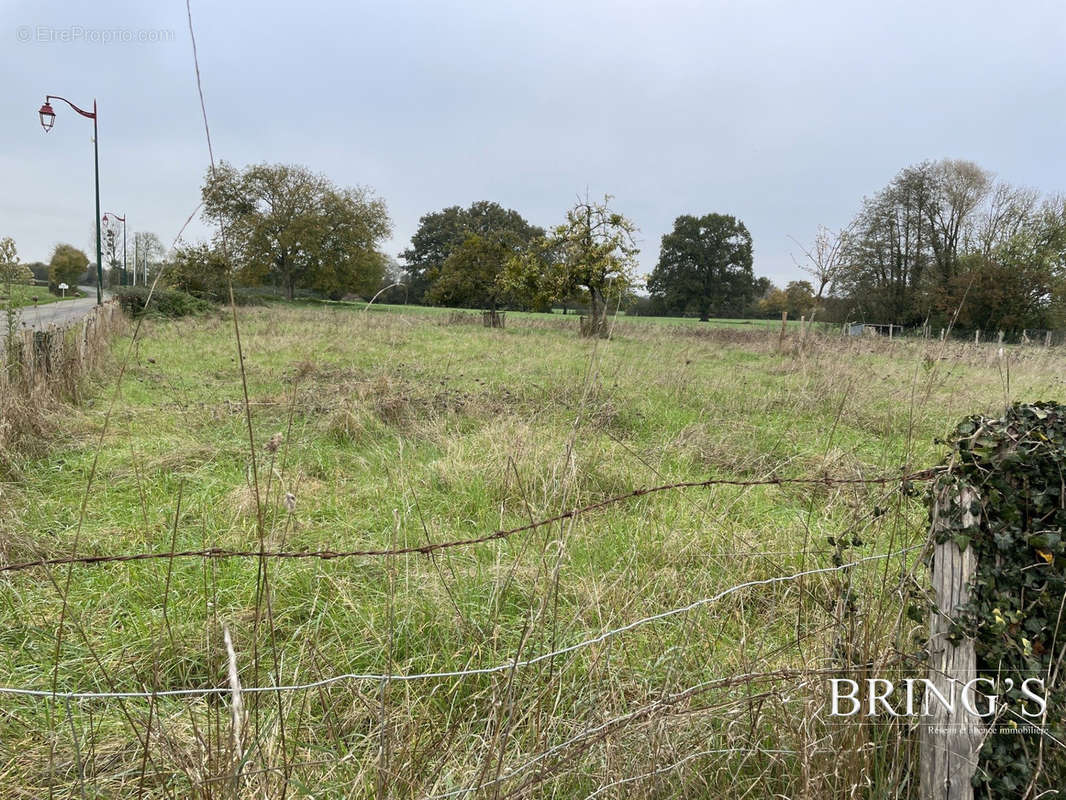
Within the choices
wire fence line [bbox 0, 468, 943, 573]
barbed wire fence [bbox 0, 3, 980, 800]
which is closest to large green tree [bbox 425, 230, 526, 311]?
wire fence line [bbox 0, 468, 943, 573]

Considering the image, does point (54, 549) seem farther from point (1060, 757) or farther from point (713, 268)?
point (713, 268)

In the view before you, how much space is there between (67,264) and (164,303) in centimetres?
3689

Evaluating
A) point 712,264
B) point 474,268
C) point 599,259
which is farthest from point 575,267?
point 712,264

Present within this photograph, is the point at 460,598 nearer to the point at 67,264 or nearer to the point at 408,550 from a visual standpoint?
the point at 408,550

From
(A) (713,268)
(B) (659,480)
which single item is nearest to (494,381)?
(B) (659,480)

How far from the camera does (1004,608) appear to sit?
4.44ft

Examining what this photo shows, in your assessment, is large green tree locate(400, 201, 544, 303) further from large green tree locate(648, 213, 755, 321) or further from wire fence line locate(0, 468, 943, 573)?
wire fence line locate(0, 468, 943, 573)

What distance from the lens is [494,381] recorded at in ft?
29.6

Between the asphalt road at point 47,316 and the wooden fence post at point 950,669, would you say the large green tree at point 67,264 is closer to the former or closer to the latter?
the asphalt road at point 47,316

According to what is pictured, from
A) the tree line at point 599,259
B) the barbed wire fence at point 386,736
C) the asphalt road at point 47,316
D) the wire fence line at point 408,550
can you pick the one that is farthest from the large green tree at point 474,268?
the barbed wire fence at point 386,736

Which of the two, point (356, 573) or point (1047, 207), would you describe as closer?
point (356, 573)

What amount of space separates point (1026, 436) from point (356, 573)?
277 centimetres

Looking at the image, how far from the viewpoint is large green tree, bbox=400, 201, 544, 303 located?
186 ft

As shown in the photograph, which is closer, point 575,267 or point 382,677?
point 382,677
